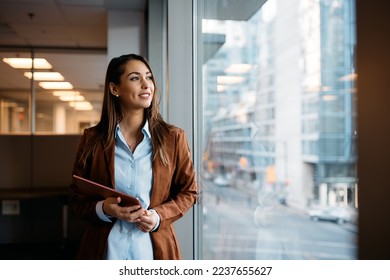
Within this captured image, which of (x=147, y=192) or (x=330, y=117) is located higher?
(x=330, y=117)

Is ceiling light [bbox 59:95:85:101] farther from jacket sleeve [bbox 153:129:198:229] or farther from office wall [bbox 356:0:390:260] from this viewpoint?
office wall [bbox 356:0:390:260]

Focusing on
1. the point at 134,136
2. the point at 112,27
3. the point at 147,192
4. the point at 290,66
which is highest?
the point at 112,27

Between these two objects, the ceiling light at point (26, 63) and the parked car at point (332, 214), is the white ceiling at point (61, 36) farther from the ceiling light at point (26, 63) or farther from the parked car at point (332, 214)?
the parked car at point (332, 214)

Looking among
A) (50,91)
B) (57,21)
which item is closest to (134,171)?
(57,21)

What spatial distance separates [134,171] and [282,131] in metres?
0.47

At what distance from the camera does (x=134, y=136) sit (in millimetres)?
1230

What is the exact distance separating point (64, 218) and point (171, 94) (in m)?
2.71

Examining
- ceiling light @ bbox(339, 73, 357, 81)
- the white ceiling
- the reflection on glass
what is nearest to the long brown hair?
the reflection on glass

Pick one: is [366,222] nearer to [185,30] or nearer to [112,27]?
[185,30]

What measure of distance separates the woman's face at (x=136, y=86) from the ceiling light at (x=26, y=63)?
3709 mm

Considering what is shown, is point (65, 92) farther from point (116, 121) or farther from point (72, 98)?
point (116, 121)

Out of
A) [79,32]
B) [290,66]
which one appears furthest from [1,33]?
[290,66]

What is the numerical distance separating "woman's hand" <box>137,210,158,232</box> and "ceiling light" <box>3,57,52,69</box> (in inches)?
156
